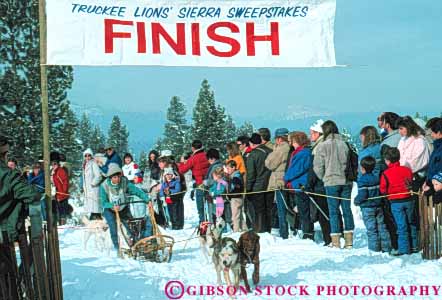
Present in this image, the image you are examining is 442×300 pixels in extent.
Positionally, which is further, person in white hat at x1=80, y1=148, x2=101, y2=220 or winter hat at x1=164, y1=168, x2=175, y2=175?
winter hat at x1=164, y1=168, x2=175, y2=175

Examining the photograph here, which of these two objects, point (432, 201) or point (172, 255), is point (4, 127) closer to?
point (172, 255)

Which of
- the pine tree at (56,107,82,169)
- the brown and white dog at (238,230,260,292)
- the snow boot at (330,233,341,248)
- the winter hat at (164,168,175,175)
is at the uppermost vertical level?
the pine tree at (56,107,82,169)

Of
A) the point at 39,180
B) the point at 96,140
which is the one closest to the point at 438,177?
the point at 39,180

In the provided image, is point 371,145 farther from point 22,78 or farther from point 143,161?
point 143,161

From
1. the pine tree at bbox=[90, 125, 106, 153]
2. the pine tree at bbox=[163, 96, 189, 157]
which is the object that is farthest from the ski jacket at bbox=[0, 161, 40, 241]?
the pine tree at bbox=[90, 125, 106, 153]

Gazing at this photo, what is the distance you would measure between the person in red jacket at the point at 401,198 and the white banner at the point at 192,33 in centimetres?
291

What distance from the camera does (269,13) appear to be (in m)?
6.79

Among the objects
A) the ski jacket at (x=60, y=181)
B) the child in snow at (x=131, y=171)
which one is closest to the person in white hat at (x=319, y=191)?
the child in snow at (x=131, y=171)

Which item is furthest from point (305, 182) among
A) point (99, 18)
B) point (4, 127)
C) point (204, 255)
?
point (4, 127)

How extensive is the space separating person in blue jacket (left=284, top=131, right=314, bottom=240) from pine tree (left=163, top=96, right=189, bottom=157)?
151ft

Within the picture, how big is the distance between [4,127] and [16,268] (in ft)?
61.9

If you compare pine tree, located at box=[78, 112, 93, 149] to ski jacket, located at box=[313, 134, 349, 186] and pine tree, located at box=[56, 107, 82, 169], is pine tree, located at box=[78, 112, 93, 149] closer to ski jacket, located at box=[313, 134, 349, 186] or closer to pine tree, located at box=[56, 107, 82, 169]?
pine tree, located at box=[56, 107, 82, 169]

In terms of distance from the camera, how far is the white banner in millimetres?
6414

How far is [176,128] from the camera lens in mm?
65625
